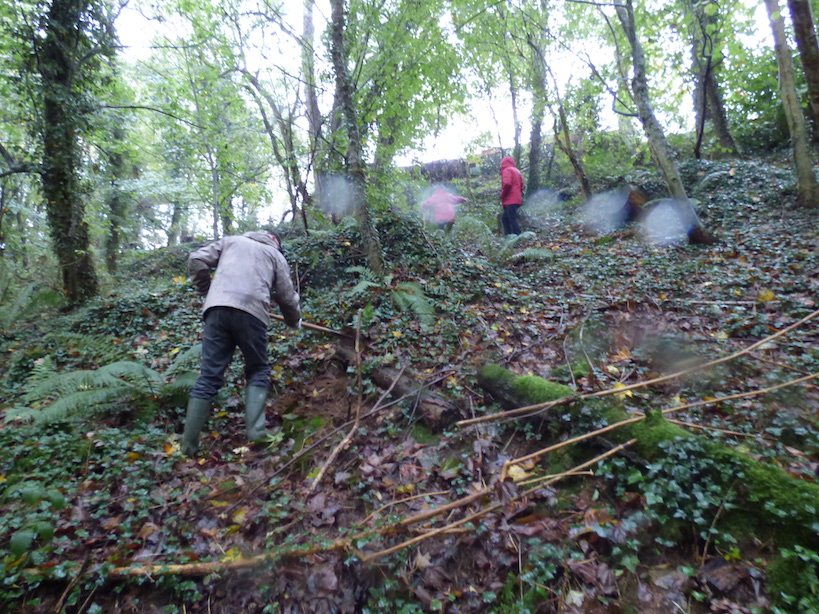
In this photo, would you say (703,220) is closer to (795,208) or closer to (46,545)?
(795,208)

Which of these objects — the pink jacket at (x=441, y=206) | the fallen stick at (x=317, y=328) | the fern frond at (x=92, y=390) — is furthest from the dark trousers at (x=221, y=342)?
the pink jacket at (x=441, y=206)

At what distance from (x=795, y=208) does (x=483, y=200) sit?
979 cm

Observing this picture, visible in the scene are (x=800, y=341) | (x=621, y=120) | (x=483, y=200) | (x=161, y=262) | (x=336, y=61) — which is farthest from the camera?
(x=621, y=120)

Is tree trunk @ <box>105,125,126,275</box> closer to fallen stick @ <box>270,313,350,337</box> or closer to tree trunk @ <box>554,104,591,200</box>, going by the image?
fallen stick @ <box>270,313,350,337</box>

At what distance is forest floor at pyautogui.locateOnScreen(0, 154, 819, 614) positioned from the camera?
2.54m

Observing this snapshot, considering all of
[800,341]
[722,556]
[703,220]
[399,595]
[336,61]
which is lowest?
[399,595]

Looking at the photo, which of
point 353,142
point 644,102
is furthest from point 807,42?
point 353,142

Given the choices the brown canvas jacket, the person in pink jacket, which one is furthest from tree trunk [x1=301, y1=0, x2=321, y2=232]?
the brown canvas jacket

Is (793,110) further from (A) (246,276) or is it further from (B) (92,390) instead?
(B) (92,390)

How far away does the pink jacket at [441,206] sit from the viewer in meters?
12.3

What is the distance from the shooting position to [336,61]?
23.6 feet

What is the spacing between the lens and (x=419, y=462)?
12.5ft

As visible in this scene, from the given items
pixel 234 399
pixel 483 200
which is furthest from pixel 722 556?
pixel 483 200

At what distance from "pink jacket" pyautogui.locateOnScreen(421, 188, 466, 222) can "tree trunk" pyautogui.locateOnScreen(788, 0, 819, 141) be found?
766 cm
